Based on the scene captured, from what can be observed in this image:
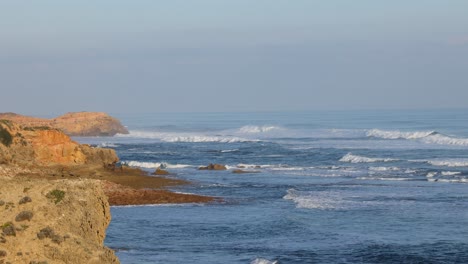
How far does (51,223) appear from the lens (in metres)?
21.0

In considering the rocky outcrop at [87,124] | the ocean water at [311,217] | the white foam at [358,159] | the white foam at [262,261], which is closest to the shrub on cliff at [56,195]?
the ocean water at [311,217]

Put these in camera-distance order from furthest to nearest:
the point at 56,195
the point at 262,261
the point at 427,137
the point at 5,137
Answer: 1. the point at 427,137
2. the point at 5,137
3. the point at 262,261
4. the point at 56,195

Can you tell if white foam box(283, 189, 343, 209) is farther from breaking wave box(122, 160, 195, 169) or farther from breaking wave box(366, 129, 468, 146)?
breaking wave box(366, 129, 468, 146)

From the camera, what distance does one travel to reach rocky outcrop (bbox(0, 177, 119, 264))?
20.4m

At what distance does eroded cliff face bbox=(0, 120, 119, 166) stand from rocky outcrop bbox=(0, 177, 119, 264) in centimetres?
3585

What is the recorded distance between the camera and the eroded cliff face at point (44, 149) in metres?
59.2

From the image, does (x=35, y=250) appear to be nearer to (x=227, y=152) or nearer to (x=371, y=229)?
(x=371, y=229)

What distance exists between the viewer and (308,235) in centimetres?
3719

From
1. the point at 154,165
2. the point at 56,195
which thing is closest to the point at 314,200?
the point at 56,195

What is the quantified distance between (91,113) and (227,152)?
58.9 metres

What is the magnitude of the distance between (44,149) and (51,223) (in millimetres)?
41287

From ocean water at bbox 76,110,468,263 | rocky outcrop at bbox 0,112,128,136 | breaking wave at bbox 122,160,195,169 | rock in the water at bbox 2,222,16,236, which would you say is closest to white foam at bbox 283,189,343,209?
ocean water at bbox 76,110,468,263

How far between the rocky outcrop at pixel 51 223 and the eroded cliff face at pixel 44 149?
3585cm

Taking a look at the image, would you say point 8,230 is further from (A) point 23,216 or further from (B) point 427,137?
(B) point 427,137
